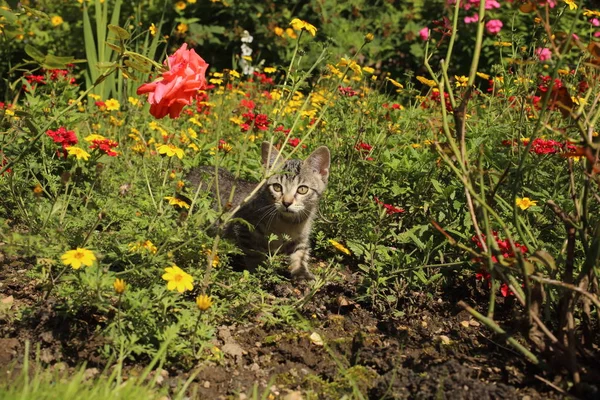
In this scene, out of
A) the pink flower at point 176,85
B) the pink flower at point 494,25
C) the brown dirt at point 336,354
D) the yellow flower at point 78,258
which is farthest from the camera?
the pink flower at point 494,25

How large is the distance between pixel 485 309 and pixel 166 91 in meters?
2.00

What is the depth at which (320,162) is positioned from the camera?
13.9ft

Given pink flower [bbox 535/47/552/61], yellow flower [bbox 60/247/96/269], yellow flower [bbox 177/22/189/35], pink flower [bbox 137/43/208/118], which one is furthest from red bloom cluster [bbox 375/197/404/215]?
yellow flower [bbox 177/22/189/35]

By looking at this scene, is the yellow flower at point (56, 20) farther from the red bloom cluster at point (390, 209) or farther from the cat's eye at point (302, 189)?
the red bloom cluster at point (390, 209)

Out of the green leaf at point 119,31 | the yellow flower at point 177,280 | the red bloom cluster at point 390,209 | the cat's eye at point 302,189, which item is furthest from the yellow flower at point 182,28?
the yellow flower at point 177,280

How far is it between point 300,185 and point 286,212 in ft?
0.71

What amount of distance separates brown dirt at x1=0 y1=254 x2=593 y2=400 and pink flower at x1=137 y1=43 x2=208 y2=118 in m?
0.96

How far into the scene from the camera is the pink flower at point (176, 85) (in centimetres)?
230

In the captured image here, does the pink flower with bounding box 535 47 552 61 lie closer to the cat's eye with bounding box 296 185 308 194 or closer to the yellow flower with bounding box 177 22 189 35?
the cat's eye with bounding box 296 185 308 194

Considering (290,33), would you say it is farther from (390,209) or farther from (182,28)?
(390,209)

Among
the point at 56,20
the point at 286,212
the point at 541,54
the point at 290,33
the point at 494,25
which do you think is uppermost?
the point at 541,54

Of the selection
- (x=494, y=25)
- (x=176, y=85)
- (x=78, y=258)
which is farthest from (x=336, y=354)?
(x=494, y=25)

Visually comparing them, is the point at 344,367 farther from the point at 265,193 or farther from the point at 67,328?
the point at 265,193

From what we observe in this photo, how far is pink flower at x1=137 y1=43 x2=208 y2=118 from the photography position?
2297 millimetres
